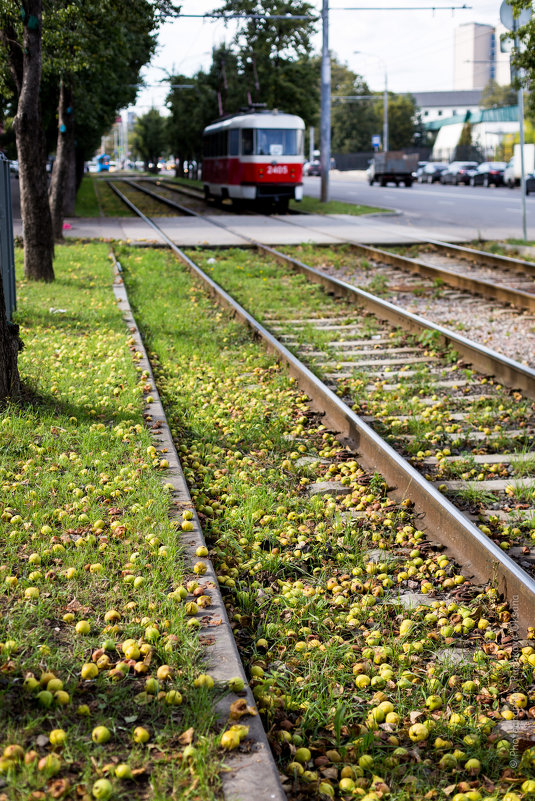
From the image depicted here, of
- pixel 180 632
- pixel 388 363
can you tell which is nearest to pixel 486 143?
pixel 388 363

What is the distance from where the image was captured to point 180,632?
3.75 meters

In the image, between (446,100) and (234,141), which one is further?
(446,100)

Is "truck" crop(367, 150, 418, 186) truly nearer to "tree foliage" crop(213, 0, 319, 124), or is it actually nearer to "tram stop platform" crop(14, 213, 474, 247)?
"tree foliage" crop(213, 0, 319, 124)

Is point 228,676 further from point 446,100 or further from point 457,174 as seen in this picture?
point 446,100

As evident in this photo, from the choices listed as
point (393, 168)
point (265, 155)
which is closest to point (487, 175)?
point (393, 168)

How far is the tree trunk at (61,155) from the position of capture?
18547 millimetres

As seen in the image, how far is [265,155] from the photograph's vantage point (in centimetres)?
3138

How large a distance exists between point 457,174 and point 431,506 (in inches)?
2449

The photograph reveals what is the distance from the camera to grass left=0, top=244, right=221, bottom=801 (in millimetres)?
2930

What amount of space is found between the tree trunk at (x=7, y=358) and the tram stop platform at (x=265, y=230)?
13.6 metres

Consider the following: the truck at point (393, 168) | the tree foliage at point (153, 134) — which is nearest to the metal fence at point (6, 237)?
the truck at point (393, 168)

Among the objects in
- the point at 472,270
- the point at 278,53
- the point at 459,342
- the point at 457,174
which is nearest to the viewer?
the point at 459,342

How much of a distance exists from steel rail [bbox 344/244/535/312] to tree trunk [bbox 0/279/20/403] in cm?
771

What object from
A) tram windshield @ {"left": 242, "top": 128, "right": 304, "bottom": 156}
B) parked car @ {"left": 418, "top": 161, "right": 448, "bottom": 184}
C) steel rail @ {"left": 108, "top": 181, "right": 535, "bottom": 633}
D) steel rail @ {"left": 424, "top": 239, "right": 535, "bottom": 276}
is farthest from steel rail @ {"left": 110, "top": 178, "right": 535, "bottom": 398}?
parked car @ {"left": 418, "top": 161, "right": 448, "bottom": 184}
